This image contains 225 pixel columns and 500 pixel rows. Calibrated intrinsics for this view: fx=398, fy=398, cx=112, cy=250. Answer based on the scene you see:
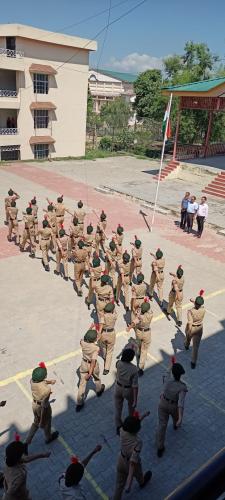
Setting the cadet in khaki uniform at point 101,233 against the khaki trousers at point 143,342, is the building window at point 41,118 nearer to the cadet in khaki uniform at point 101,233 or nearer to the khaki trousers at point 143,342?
the cadet in khaki uniform at point 101,233

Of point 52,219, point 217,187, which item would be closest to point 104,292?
point 52,219

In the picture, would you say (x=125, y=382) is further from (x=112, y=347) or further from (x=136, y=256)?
(x=136, y=256)

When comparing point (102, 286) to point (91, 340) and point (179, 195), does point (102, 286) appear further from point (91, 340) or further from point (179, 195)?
point (179, 195)

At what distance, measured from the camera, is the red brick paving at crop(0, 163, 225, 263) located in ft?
42.6

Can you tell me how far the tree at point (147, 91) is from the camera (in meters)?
39.3

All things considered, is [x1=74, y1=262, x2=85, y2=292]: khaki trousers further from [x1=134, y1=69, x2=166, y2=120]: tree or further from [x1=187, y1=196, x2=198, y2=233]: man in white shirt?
[x1=134, y1=69, x2=166, y2=120]: tree

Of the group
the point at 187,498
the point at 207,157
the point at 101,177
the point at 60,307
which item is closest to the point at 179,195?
the point at 101,177

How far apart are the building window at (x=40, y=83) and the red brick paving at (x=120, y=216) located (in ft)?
22.2

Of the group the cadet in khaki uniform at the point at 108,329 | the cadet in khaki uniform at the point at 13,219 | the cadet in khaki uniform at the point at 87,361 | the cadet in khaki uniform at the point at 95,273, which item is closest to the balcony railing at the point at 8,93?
the cadet in khaki uniform at the point at 13,219

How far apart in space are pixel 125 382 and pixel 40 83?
25.5 m

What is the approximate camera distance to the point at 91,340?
18.8ft

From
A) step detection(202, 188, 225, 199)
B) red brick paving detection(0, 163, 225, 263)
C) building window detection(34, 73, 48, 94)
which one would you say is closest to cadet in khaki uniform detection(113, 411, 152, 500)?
red brick paving detection(0, 163, 225, 263)

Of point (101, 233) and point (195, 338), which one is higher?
point (101, 233)

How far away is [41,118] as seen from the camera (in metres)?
27.9
